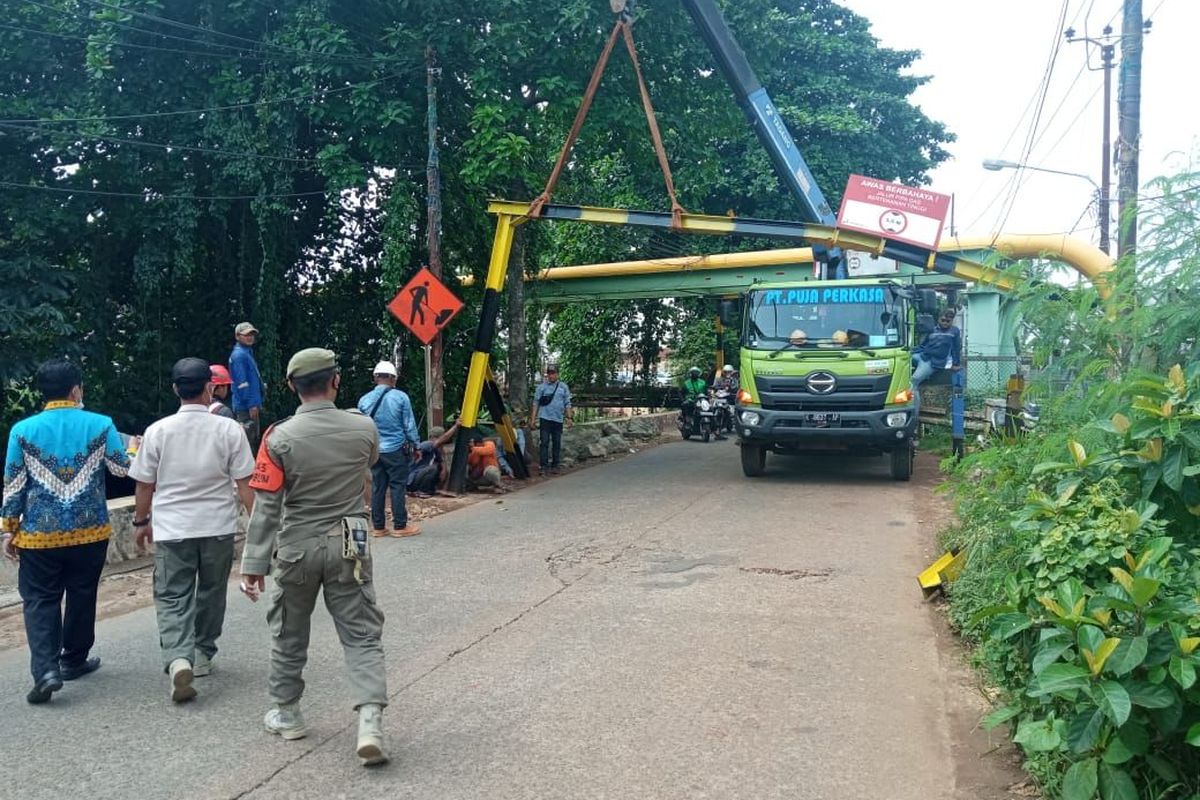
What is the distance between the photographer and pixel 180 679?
4617 mm

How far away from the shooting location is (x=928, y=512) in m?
10.3

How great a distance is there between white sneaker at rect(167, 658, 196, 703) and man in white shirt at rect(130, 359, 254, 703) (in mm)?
45

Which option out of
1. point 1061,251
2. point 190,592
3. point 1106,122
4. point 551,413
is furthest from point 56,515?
point 1106,122

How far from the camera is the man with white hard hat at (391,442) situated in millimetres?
8805

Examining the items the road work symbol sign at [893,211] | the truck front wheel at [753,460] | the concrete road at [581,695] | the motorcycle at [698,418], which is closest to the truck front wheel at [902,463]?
the truck front wheel at [753,460]

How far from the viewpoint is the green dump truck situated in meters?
11.7

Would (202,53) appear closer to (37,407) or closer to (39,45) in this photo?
(39,45)

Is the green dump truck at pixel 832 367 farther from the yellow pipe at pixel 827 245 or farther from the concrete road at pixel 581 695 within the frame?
the concrete road at pixel 581 695

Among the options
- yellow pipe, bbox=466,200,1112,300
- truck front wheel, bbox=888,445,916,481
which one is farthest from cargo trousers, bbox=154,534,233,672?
truck front wheel, bbox=888,445,916,481

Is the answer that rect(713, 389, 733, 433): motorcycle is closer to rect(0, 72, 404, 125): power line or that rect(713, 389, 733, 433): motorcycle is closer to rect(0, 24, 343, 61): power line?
rect(0, 72, 404, 125): power line

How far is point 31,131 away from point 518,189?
679 cm

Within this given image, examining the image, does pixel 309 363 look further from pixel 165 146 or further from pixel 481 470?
pixel 165 146

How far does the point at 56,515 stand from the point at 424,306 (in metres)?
6.79

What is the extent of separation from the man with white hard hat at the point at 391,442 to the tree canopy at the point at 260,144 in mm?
4530
